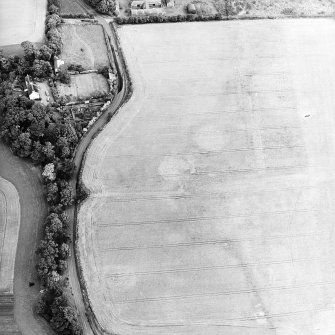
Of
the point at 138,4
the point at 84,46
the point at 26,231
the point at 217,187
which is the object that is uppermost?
the point at 138,4

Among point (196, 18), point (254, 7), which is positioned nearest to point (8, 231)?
point (196, 18)

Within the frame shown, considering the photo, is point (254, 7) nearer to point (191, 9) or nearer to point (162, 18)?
point (191, 9)

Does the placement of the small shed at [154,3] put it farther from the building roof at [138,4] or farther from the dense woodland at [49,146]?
the dense woodland at [49,146]

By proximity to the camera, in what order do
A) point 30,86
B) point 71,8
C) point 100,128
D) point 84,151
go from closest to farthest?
1. point 84,151
2. point 100,128
3. point 30,86
4. point 71,8

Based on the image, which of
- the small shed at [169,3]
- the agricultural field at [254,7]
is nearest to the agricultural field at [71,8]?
the agricultural field at [254,7]

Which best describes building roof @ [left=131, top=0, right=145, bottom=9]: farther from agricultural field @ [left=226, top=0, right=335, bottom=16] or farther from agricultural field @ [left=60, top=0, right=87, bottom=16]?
agricultural field @ [left=226, top=0, right=335, bottom=16]
